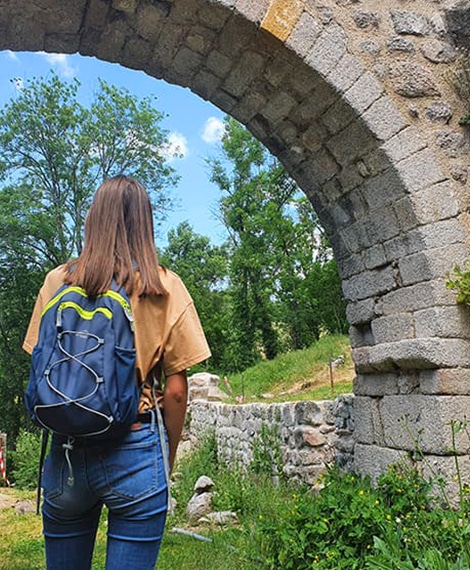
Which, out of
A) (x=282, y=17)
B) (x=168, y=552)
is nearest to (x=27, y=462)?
(x=168, y=552)

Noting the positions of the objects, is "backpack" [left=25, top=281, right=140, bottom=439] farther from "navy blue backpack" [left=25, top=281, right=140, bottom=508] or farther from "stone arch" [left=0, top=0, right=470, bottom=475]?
"stone arch" [left=0, top=0, right=470, bottom=475]

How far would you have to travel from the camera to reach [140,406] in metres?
1.70

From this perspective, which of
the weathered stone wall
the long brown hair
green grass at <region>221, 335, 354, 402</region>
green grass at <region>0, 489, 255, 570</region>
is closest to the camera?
the long brown hair

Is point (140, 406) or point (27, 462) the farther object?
point (27, 462)

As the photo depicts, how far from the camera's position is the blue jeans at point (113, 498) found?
1570 millimetres

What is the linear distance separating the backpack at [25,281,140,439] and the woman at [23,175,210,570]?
0.07m

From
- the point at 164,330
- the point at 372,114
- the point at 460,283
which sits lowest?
the point at 164,330

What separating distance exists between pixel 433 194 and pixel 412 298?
2.16 feet

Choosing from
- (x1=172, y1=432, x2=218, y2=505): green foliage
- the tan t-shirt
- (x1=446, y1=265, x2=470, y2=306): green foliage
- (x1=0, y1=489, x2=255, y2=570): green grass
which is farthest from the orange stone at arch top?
(x1=172, y1=432, x2=218, y2=505): green foliage

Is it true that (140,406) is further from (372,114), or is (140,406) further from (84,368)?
(372,114)

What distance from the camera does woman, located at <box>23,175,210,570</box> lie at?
158 cm

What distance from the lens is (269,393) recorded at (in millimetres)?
14078

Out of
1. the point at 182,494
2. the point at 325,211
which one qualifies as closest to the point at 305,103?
the point at 325,211

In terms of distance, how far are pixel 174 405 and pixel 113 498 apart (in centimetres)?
32
